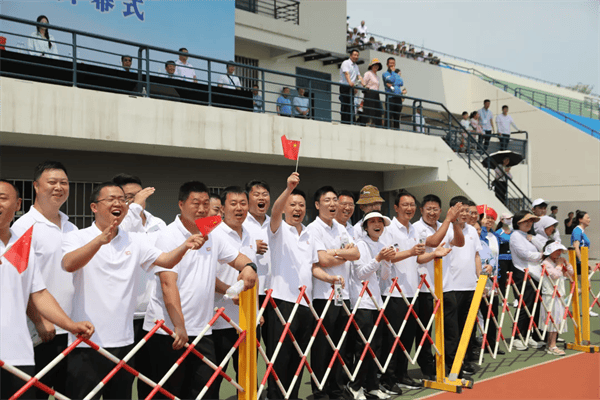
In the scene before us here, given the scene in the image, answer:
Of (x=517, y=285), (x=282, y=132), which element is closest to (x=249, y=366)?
(x=517, y=285)

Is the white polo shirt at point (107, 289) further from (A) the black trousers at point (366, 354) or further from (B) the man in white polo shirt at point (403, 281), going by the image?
(B) the man in white polo shirt at point (403, 281)

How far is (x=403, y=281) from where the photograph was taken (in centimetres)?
670

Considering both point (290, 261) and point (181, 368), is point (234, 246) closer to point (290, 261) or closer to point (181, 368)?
point (290, 261)

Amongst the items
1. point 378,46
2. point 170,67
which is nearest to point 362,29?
point 378,46

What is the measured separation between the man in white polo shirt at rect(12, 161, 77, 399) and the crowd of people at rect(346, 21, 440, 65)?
1862 centimetres

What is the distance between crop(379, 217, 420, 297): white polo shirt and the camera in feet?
21.9

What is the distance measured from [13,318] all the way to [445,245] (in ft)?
16.7

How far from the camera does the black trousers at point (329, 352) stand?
5.80 meters

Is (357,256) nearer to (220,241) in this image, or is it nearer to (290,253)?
(290,253)

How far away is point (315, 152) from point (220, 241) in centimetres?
875

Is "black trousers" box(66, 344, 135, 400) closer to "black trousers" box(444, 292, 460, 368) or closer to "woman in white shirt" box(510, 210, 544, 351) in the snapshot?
"black trousers" box(444, 292, 460, 368)

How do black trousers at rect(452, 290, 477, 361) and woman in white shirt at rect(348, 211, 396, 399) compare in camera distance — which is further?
black trousers at rect(452, 290, 477, 361)

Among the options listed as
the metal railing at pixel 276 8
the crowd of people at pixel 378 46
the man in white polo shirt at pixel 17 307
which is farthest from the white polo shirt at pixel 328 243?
the crowd of people at pixel 378 46

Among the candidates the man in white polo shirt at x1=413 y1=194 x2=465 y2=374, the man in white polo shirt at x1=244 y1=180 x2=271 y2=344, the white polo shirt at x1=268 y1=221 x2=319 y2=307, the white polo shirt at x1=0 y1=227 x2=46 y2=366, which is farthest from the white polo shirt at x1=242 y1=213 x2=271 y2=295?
the white polo shirt at x1=0 y1=227 x2=46 y2=366
